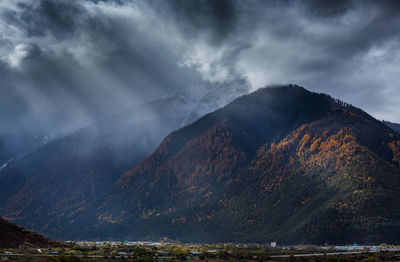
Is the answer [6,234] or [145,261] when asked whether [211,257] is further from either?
[6,234]

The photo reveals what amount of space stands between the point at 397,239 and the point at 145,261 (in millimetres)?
126009

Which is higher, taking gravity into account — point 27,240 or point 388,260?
point 27,240

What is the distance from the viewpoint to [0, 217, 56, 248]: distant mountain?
12090cm

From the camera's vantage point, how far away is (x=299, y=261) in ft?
335

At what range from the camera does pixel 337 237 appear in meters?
188

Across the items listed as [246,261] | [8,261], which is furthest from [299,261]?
[8,261]

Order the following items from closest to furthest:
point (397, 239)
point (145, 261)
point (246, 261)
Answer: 1. point (145, 261)
2. point (246, 261)
3. point (397, 239)

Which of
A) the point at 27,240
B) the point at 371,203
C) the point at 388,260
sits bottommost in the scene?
the point at 388,260

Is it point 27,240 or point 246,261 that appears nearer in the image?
point 246,261

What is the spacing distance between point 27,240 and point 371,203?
147 m

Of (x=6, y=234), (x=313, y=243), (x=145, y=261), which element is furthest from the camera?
(x=313, y=243)

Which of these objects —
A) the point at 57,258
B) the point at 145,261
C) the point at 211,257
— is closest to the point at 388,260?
the point at 211,257

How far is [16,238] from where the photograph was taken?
125125 mm

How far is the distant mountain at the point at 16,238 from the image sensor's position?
121 m
